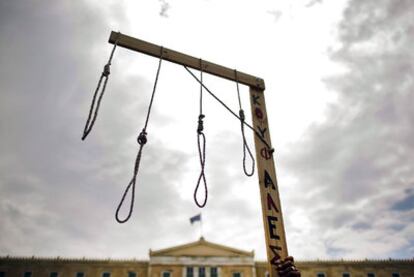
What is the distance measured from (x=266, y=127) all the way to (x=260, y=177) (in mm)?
745

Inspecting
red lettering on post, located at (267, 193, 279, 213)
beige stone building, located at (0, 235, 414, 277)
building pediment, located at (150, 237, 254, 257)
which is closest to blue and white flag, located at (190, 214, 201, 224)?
building pediment, located at (150, 237, 254, 257)

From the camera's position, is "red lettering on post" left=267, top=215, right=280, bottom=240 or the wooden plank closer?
"red lettering on post" left=267, top=215, right=280, bottom=240

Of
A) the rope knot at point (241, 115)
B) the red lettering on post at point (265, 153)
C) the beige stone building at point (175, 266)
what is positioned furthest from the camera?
the beige stone building at point (175, 266)

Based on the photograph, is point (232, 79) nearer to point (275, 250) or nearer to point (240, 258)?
point (275, 250)

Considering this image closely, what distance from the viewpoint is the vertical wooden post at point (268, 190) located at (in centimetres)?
288

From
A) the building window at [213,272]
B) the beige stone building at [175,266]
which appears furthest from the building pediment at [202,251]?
the building window at [213,272]

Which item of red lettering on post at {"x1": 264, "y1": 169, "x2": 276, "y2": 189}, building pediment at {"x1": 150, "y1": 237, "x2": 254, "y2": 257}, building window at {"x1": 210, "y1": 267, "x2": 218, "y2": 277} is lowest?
building window at {"x1": 210, "y1": 267, "x2": 218, "y2": 277}

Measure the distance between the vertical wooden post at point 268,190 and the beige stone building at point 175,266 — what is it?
2384 cm

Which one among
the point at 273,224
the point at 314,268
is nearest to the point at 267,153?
the point at 273,224

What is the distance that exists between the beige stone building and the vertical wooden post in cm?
2384

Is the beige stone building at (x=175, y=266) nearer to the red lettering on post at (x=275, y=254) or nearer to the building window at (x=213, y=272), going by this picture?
the building window at (x=213, y=272)

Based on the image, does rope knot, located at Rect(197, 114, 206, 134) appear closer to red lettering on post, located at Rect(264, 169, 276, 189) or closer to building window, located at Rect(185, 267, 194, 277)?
red lettering on post, located at Rect(264, 169, 276, 189)

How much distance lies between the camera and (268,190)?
3197mm

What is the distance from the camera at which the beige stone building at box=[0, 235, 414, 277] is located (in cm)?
2403
